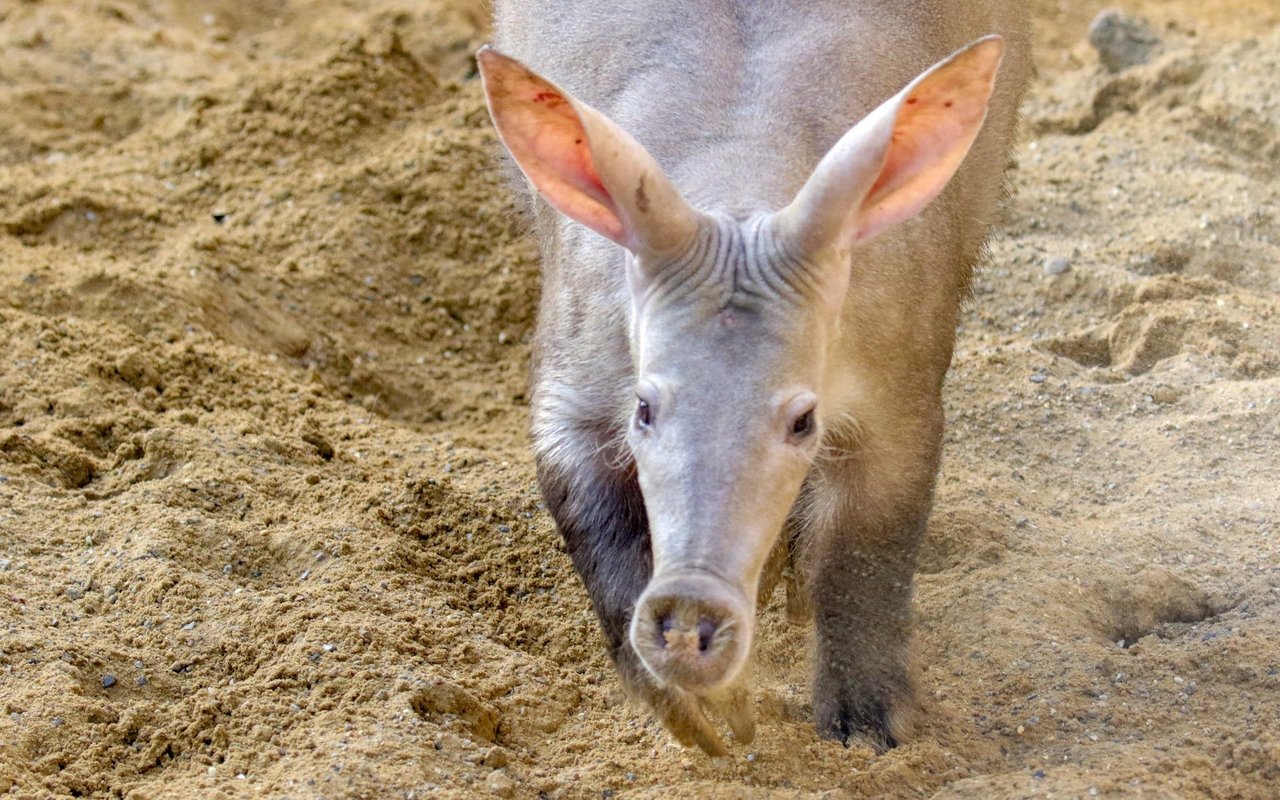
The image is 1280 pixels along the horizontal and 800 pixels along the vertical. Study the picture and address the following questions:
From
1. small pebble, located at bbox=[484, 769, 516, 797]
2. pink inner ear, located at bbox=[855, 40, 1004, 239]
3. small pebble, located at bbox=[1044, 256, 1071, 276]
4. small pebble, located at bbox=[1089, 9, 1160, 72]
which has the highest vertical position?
pink inner ear, located at bbox=[855, 40, 1004, 239]

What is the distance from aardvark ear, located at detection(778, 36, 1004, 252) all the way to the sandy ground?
1.58m

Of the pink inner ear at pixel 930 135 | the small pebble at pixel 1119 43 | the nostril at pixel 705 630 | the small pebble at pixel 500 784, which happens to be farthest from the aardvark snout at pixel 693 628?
the small pebble at pixel 1119 43

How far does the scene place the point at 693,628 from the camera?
12.4 ft

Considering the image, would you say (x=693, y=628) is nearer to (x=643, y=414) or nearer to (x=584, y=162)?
(x=643, y=414)

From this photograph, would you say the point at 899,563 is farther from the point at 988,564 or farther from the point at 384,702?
the point at 384,702

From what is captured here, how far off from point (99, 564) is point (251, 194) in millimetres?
3282

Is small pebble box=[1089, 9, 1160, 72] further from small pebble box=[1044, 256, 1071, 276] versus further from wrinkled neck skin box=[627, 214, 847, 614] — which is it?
wrinkled neck skin box=[627, 214, 847, 614]

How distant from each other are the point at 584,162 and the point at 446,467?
244cm

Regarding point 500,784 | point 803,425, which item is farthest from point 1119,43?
point 500,784

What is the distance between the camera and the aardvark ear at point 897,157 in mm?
4125

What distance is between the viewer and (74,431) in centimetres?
627

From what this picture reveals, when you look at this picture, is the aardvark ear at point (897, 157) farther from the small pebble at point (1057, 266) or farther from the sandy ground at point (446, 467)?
the small pebble at point (1057, 266)

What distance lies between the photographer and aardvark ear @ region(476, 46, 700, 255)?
4.08 meters

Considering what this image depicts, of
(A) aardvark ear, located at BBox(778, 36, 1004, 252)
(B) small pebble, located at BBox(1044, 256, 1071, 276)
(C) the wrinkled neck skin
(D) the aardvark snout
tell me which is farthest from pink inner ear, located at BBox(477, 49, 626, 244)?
(B) small pebble, located at BBox(1044, 256, 1071, 276)
